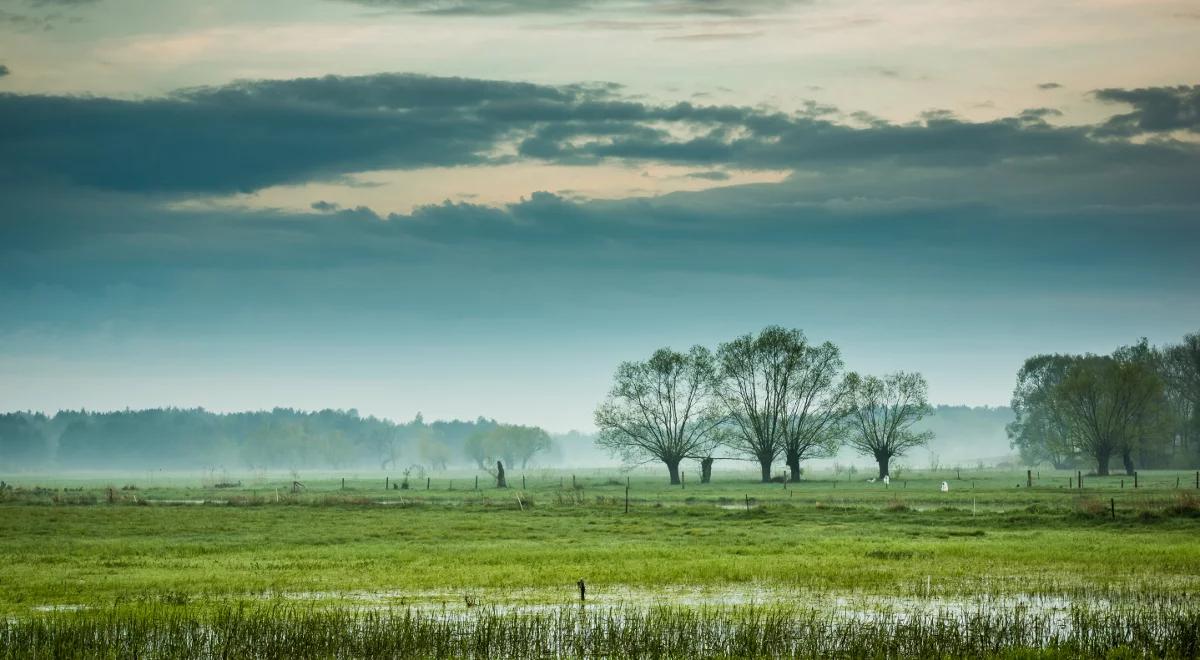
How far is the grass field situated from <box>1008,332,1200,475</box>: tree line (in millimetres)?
62742

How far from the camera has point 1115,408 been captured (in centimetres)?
13275

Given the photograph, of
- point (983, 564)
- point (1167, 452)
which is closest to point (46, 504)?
point (983, 564)

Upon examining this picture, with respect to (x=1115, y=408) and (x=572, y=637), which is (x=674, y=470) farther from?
(x=572, y=637)

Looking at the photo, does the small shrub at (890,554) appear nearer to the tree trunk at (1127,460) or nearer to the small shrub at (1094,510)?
the small shrub at (1094,510)

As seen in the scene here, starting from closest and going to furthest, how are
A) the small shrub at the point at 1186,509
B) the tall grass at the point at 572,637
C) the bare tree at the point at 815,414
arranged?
the tall grass at the point at 572,637 → the small shrub at the point at 1186,509 → the bare tree at the point at 815,414

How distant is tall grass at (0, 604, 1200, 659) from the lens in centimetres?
2370

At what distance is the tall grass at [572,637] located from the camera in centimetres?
2370

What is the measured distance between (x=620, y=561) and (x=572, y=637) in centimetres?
1664

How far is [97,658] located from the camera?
22.8 m

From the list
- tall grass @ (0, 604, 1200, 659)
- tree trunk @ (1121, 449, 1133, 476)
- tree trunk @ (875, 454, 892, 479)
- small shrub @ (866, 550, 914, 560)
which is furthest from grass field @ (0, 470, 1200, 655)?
tree trunk @ (1121, 449, 1133, 476)

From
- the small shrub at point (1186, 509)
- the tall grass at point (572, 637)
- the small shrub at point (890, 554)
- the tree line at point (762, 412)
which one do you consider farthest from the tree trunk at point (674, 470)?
the tall grass at point (572, 637)

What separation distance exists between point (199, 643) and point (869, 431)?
4624 inches

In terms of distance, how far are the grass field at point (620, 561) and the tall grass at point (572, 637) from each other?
0.43 m

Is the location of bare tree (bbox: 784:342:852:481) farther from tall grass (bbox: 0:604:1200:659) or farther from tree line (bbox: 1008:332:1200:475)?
tall grass (bbox: 0:604:1200:659)
